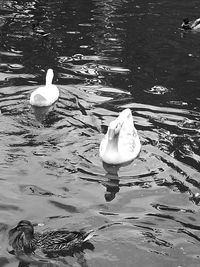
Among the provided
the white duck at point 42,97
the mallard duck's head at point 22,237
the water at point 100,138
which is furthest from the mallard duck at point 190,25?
the mallard duck's head at point 22,237

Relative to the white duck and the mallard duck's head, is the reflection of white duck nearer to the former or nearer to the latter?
the white duck

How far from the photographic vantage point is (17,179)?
1032 cm

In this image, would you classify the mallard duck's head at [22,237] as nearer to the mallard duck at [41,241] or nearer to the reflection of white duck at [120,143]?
the mallard duck at [41,241]

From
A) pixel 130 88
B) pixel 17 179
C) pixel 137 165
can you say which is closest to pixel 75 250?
pixel 17 179

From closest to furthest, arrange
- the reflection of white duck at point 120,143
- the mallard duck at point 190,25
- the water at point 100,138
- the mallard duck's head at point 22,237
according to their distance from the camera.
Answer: the mallard duck's head at point 22,237 → the water at point 100,138 → the reflection of white duck at point 120,143 → the mallard duck at point 190,25

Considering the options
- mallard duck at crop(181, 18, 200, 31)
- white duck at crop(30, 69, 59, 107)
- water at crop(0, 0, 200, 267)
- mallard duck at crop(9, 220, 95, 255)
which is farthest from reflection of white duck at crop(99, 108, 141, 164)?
mallard duck at crop(181, 18, 200, 31)

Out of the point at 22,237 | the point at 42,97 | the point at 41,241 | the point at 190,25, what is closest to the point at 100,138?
the point at 42,97

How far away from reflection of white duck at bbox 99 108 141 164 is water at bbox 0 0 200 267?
0.67 feet

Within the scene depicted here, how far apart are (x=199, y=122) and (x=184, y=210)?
3948 millimetres

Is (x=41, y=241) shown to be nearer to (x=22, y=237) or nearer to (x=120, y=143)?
(x=22, y=237)

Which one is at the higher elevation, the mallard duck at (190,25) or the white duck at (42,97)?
the white duck at (42,97)

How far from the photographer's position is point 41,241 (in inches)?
320

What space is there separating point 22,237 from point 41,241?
0.32 metres

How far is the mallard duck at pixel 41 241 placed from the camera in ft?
26.2
